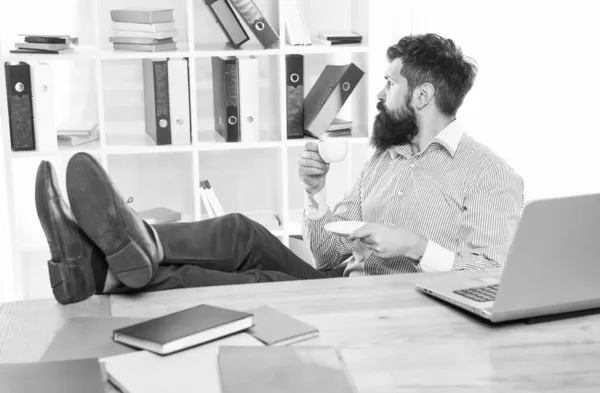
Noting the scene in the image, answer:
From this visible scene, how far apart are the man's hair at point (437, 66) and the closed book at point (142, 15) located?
109cm

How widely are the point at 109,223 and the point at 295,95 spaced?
166cm

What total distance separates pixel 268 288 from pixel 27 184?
2186 mm

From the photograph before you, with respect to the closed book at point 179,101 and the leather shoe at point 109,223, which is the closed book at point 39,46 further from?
the leather shoe at point 109,223

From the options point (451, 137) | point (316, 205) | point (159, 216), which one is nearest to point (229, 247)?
point (316, 205)

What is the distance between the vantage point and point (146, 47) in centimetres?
312

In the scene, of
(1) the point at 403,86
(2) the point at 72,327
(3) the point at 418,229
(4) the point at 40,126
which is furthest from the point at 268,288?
(4) the point at 40,126

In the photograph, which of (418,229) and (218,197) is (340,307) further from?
(218,197)

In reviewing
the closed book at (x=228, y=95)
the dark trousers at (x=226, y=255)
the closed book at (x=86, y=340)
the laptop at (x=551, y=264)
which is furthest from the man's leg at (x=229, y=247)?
the laptop at (x=551, y=264)

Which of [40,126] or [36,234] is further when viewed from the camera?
[36,234]

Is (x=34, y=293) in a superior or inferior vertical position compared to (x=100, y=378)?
inferior

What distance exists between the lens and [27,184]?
3.51 metres

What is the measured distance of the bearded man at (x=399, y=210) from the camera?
205cm

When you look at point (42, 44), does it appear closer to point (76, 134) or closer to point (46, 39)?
point (46, 39)

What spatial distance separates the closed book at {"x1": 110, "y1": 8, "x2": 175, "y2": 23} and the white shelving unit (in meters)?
0.08
